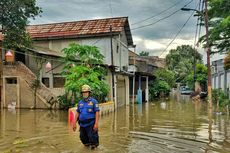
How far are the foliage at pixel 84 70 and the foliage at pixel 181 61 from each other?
2061 inches

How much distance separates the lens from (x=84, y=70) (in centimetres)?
2234

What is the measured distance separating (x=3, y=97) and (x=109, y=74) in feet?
27.1

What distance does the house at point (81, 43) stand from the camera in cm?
2761

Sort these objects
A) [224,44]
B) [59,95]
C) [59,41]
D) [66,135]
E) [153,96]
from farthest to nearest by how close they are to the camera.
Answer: [153,96]
[59,41]
[59,95]
[224,44]
[66,135]

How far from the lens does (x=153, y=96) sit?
4372 centimetres

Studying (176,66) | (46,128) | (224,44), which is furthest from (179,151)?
(176,66)

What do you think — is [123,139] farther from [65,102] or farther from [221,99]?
[221,99]

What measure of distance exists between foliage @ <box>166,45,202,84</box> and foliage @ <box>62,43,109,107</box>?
52.3 metres

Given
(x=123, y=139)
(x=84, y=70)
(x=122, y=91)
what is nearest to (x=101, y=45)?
(x=122, y=91)

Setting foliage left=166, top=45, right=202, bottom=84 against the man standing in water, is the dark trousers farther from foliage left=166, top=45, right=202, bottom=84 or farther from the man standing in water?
foliage left=166, top=45, right=202, bottom=84

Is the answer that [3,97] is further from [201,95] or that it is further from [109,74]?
[201,95]

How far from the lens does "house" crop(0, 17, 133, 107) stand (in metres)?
27.6

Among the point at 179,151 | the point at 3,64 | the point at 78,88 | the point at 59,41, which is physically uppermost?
the point at 59,41

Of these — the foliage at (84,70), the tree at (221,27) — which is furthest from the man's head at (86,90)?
the foliage at (84,70)
